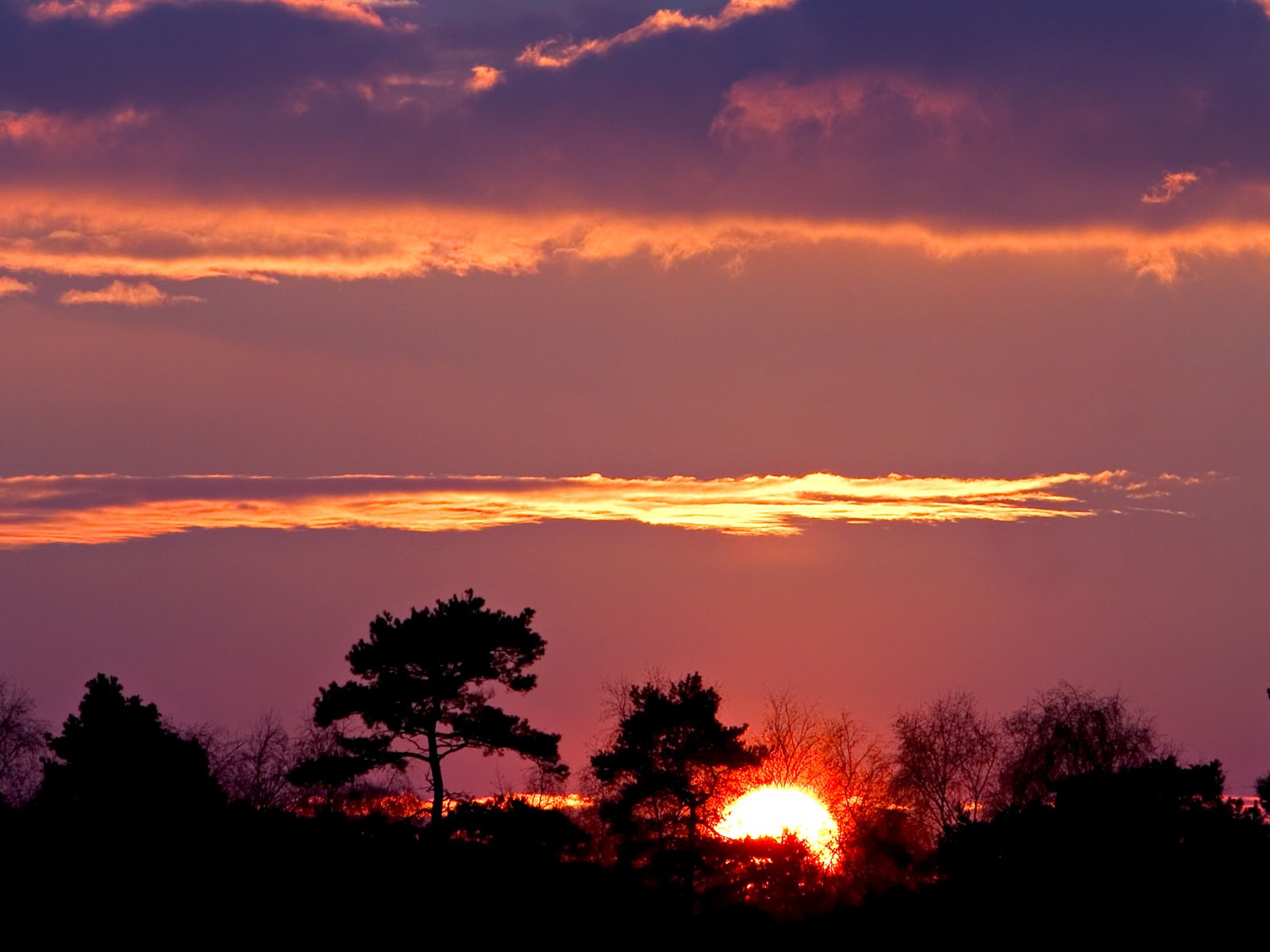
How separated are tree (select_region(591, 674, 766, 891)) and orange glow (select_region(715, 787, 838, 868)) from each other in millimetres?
2018

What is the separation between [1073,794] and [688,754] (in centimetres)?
1615

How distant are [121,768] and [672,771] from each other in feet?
74.9

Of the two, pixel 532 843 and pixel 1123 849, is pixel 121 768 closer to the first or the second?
pixel 532 843

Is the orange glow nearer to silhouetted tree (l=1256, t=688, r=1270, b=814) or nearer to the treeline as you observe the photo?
the treeline

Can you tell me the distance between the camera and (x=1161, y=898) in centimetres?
5341

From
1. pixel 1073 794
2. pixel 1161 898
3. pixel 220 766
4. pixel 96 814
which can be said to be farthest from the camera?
pixel 220 766

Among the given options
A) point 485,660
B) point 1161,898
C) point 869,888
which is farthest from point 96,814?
point 1161,898

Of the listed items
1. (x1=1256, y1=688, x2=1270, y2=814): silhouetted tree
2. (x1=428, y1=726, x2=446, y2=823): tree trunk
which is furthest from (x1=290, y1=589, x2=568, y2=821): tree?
(x1=1256, y1=688, x2=1270, y2=814): silhouetted tree

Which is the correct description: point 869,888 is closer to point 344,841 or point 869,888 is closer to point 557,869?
point 557,869

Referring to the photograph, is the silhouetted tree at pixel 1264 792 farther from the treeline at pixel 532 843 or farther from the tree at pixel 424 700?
the tree at pixel 424 700

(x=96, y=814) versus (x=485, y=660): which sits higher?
(x=485, y=660)

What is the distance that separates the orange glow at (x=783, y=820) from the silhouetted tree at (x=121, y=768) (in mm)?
21878

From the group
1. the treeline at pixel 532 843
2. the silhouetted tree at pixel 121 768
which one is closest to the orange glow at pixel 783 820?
the treeline at pixel 532 843

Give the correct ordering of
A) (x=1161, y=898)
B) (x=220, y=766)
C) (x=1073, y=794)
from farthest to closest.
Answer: (x=220, y=766)
(x=1073, y=794)
(x=1161, y=898)
